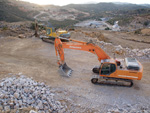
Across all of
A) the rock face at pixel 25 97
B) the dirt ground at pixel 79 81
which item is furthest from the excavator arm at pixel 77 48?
the rock face at pixel 25 97

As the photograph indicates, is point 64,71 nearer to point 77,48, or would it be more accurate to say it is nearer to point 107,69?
point 77,48

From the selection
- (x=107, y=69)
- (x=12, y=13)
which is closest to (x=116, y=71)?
(x=107, y=69)

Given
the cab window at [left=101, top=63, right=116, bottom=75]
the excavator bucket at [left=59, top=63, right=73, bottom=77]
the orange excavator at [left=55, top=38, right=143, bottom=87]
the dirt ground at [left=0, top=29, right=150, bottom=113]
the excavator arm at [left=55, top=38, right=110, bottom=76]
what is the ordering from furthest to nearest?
the excavator bucket at [left=59, top=63, right=73, bottom=77]
the excavator arm at [left=55, top=38, right=110, bottom=76]
the cab window at [left=101, top=63, right=116, bottom=75]
the orange excavator at [left=55, top=38, right=143, bottom=87]
the dirt ground at [left=0, top=29, right=150, bottom=113]

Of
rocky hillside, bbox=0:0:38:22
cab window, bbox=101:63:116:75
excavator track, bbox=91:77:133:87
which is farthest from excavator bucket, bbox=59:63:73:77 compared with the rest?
rocky hillside, bbox=0:0:38:22

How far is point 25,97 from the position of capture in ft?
21.6

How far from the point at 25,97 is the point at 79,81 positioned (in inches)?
153

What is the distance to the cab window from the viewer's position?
27.6ft

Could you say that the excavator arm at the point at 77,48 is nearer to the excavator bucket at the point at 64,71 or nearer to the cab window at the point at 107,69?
the excavator bucket at the point at 64,71

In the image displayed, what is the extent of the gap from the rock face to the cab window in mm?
3490

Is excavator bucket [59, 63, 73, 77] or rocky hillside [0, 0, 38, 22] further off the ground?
rocky hillside [0, 0, 38, 22]

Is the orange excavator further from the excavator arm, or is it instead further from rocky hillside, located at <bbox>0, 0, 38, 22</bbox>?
rocky hillside, located at <bbox>0, 0, 38, 22</bbox>

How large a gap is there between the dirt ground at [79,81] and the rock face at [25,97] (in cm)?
109

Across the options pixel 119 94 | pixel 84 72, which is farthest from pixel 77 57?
pixel 119 94

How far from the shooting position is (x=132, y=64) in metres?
8.20
